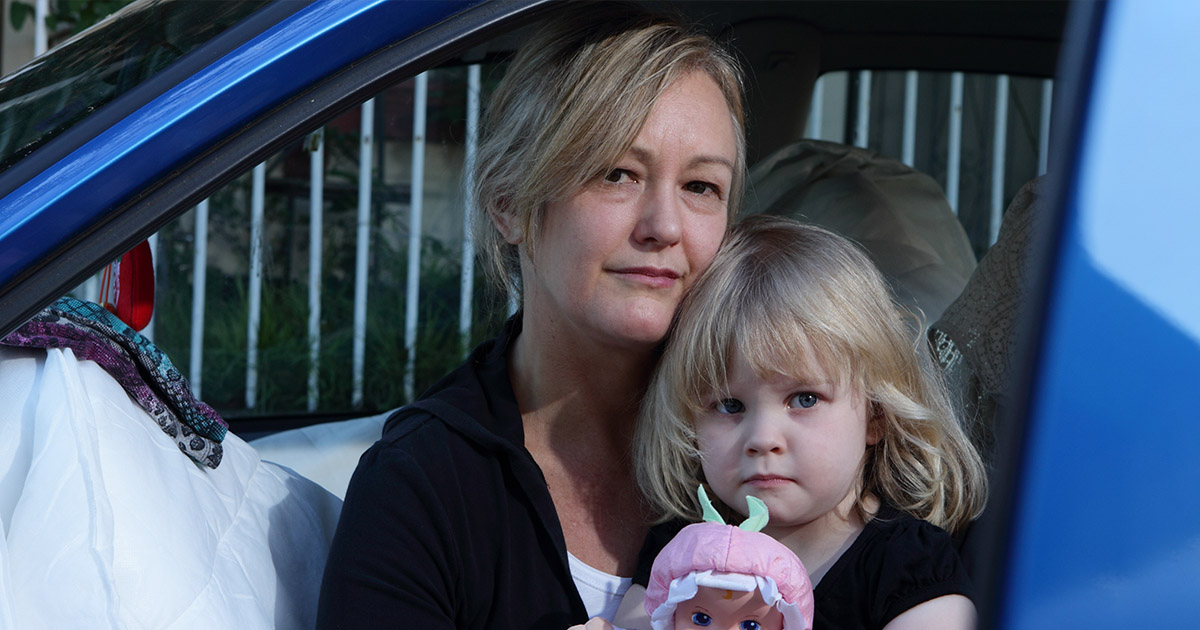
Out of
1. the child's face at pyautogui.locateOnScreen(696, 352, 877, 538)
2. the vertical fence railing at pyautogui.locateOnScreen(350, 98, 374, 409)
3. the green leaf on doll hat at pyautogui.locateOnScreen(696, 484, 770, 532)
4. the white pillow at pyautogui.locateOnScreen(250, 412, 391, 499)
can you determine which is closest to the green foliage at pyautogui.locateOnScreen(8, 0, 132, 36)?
the vertical fence railing at pyautogui.locateOnScreen(350, 98, 374, 409)

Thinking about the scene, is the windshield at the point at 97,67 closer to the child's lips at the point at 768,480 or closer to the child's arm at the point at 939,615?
the child's lips at the point at 768,480

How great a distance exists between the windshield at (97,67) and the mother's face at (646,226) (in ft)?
1.75

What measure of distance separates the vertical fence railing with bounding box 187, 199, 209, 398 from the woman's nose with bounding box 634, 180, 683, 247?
3416 mm

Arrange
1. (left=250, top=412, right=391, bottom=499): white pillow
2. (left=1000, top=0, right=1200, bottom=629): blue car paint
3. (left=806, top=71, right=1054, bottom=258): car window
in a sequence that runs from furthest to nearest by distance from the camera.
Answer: (left=806, top=71, right=1054, bottom=258): car window, (left=250, top=412, right=391, bottom=499): white pillow, (left=1000, top=0, right=1200, bottom=629): blue car paint

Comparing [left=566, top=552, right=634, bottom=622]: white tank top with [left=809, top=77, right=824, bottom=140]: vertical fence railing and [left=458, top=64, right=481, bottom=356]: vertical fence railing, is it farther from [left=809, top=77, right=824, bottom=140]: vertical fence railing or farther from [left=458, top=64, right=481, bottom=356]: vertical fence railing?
[left=809, top=77, right=824, bottom=140]: vertical fence railing

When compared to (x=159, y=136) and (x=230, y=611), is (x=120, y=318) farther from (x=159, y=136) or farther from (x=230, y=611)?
(x=159, y=136)

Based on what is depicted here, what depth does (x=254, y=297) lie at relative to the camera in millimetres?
4730

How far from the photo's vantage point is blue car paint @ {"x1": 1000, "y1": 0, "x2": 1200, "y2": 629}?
0.89 m

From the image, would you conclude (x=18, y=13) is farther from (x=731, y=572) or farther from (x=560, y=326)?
(x=731, y=572)

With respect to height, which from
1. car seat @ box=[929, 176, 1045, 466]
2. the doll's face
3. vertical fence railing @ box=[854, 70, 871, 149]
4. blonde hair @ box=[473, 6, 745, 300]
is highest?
vertical fence railing @ box=[854, 70, 871, 149]

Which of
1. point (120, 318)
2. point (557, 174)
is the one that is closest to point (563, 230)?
point (557, 174)

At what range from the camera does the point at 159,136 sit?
1.01 meters

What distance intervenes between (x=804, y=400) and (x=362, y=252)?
137 inches

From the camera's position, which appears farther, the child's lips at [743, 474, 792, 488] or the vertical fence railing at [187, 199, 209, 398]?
the vertical fence railing at [187, 199, 209, 398]
